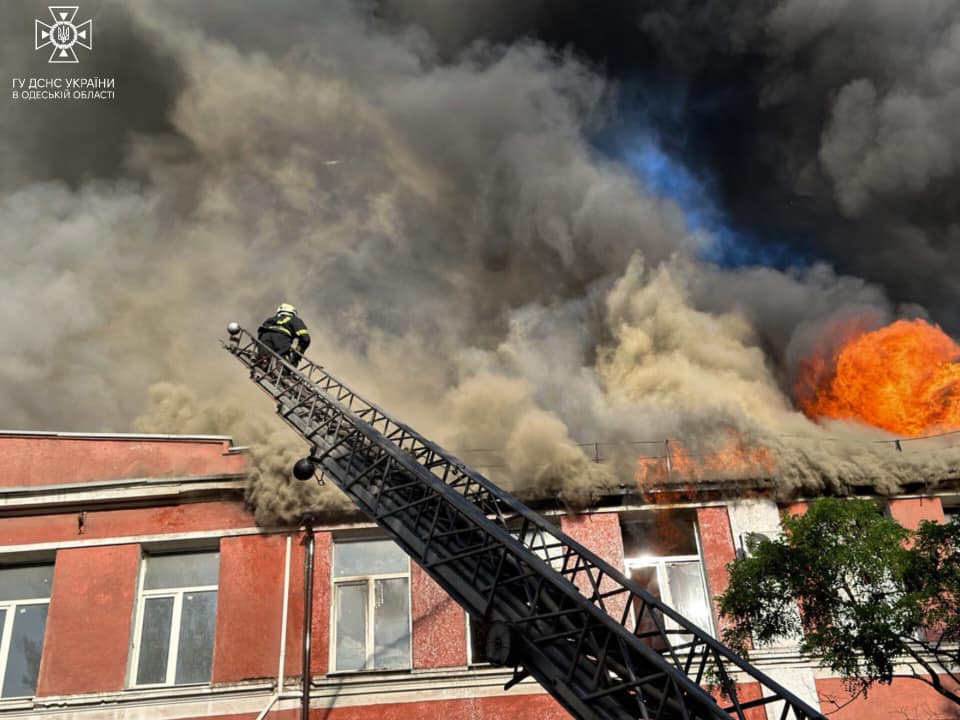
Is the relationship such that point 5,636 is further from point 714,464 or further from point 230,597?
point 714,464

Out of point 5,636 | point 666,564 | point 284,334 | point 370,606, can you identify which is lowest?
point 5,636

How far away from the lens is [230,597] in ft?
44.9

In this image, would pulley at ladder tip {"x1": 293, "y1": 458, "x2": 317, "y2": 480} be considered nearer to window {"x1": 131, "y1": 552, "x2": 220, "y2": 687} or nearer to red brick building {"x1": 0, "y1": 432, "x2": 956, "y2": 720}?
Answer: red brick building {"x1": 0, "y1": 432, "x2": 956, "y2": 720}

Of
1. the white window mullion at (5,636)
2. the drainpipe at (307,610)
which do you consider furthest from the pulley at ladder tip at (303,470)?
the white window mullion at (5,636)

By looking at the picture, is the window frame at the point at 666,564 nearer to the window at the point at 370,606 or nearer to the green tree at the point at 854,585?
the green tree at the point at 854,585

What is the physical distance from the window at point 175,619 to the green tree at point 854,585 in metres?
8.56

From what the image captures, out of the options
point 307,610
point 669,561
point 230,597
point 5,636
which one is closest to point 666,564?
point 669,561

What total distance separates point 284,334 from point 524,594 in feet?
20.3

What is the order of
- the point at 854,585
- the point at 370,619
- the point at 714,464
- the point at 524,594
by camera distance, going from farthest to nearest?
1. the point at 714,464
2. the point at 370,619
3. the point at 854,585
4. the point at 524,594

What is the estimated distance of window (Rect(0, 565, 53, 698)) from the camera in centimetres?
1373

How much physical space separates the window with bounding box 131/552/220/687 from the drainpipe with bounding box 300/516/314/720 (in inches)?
63.8

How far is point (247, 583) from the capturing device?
13789mm

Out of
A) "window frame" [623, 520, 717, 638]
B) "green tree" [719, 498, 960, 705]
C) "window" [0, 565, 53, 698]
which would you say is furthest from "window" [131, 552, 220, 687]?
"green tree" [719, 498, 960, 705]

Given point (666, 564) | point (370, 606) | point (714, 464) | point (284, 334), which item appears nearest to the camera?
point (284, 334)
